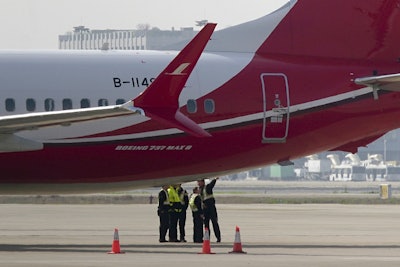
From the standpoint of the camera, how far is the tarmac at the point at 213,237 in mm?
31031

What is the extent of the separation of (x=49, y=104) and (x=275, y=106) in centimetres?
632

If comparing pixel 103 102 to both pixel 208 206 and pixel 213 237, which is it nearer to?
pixel 208 206

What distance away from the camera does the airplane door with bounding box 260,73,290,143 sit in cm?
3759

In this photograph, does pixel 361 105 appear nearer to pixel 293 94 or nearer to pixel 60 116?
pixel 293 94

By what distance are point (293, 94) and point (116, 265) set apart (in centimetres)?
1053

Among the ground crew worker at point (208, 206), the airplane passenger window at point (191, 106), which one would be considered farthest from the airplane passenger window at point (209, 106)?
the ground crew worker at point (208, 206)

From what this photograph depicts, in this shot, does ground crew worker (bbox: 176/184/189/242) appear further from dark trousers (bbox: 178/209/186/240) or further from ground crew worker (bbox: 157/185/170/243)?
ground crew worker (bbox: 157/185/170/243)

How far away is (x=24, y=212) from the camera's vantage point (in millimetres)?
57906

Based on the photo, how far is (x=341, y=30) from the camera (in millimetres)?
39469

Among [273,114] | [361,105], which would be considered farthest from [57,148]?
[361,105]

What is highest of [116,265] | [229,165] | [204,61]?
[204,61]

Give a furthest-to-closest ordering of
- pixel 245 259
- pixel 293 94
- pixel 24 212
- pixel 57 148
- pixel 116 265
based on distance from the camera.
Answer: pixel 24 212 < pixel 293 94 < pixel 57 148 < pixel 245 259 < pixel 116 265

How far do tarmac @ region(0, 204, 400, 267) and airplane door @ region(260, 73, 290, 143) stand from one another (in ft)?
10.1

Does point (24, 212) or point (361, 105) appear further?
point (24, 212)
